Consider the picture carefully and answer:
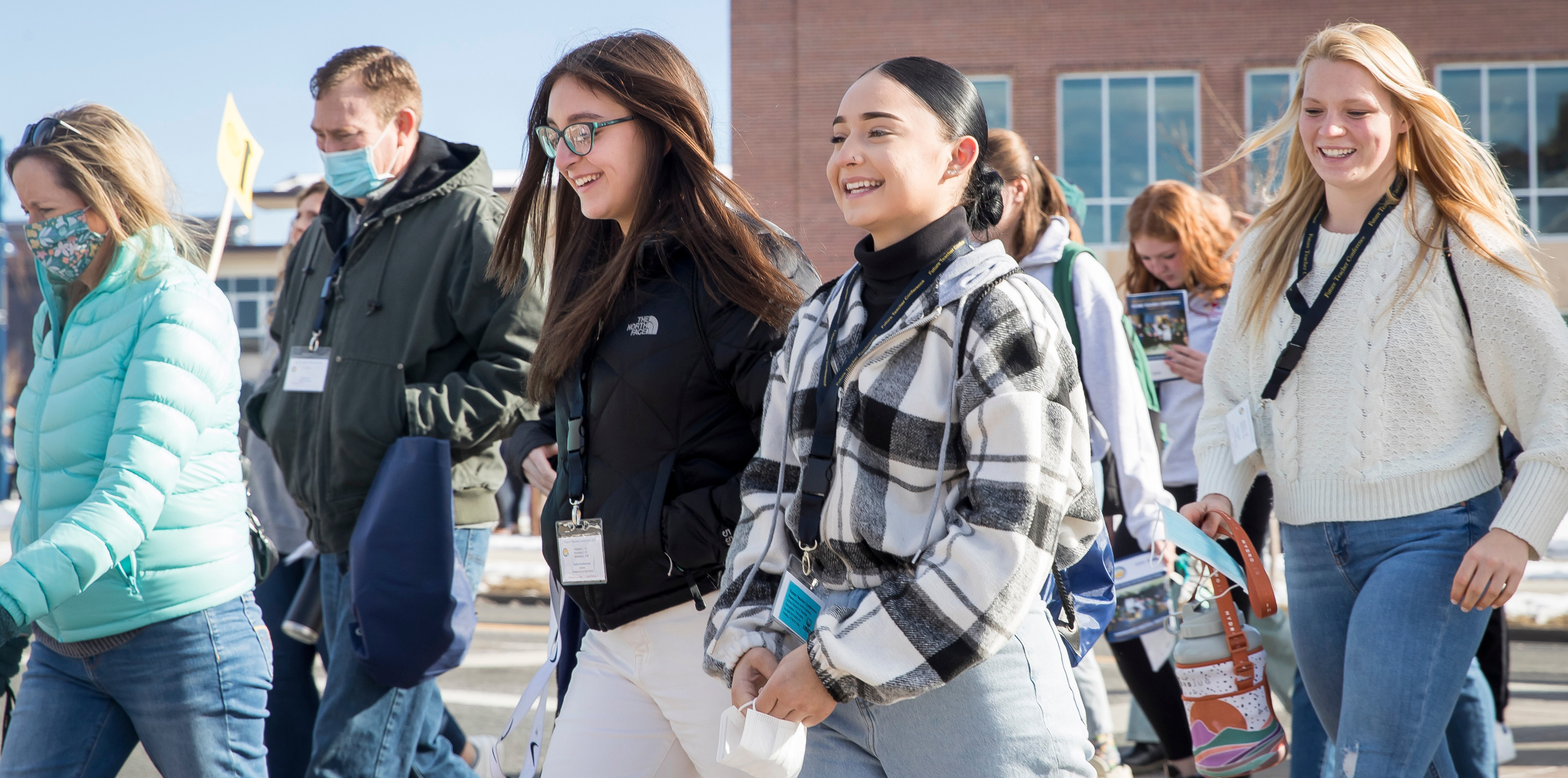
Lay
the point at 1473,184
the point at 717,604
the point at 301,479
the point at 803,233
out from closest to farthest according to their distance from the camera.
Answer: the point at 717,604 → the point at 1473,184 → the point at 301,479 → the point at 803,233

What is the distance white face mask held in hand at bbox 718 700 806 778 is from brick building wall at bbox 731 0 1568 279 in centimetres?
Result: 2245

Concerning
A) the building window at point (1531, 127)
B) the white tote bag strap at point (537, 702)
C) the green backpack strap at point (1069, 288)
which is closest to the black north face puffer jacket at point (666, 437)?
the white tote bag strap at point (537, 702)

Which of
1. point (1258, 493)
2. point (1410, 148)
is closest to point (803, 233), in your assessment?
point (1258, 493)

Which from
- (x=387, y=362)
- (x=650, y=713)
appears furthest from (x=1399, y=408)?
(x=387, y=362)

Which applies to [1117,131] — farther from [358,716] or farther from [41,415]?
[41,415]

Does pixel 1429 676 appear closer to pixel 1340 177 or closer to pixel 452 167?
pixel 1340 177

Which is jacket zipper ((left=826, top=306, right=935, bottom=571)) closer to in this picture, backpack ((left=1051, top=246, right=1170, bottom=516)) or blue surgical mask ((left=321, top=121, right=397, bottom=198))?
backpack ((left=1051, top=246, right=1170, bottom=516))

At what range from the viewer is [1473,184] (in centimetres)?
296

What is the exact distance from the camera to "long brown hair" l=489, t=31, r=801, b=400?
2.81m

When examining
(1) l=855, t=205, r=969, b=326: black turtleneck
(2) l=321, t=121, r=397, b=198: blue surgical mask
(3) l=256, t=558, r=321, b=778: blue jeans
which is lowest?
(3) l=256, t=558, r=321, b=778: blue jeans

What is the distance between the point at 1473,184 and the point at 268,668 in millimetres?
3054

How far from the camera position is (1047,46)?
83.2ft

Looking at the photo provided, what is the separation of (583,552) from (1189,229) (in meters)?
3.38

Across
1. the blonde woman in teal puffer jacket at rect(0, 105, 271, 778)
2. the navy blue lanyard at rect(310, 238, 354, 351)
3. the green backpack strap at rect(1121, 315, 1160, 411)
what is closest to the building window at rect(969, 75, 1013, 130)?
the green backpack strap at rect(1121, 315, 1160, 411)
